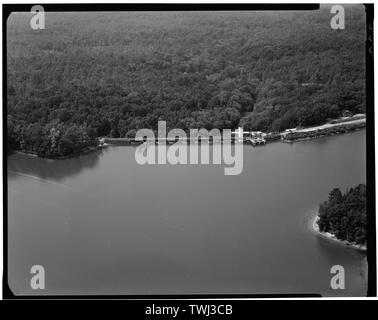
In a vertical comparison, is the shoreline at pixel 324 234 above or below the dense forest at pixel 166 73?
below

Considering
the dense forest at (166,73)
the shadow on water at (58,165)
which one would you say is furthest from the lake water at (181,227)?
the dense forest at (166,73)

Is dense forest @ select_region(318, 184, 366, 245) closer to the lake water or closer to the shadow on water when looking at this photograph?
the lake water

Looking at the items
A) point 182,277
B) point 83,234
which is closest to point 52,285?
point 83,234

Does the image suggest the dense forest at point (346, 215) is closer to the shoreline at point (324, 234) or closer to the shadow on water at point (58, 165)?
the shoreline at point (324, 234)

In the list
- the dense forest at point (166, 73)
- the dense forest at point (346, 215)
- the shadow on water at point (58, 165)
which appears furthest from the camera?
the shadow on water at point (58, 165)

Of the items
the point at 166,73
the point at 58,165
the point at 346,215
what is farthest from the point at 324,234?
the point at 58,165

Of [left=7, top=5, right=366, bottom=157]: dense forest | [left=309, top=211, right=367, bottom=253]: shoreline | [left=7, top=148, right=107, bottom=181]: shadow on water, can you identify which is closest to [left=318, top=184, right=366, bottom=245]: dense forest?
[left=309, top=211, right=367, bottom=253]: shoreline
